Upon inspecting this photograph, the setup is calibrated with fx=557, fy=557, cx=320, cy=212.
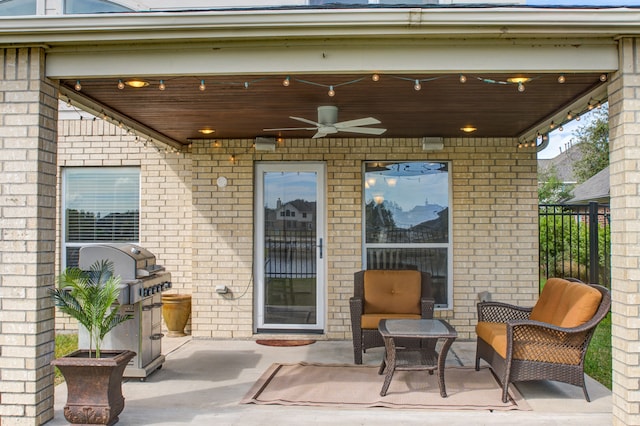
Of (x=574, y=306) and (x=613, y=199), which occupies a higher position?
(x=613, y=199)

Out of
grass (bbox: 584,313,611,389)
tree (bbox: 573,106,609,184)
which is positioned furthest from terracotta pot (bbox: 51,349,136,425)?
tree (bbox: 573,106,609,184)

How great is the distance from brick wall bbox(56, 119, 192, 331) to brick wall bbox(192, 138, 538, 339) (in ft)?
1.20

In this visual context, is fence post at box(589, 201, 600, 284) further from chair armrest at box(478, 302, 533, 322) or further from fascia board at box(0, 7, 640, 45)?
fascia board at box(0, 7, 640, 45)

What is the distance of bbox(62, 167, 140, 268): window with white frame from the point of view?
7695mm

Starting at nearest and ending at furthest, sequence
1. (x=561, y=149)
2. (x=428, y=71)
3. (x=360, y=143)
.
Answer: (x=428, y=71), (x=360, y=143), (x=561, y=149)

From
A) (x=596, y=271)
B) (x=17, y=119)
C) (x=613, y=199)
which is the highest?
(x=17, y=119)

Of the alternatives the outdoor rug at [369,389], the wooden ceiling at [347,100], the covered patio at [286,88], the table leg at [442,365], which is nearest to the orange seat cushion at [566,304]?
the covered patio at [286,88]

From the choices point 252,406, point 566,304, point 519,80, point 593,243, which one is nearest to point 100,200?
point 252,406

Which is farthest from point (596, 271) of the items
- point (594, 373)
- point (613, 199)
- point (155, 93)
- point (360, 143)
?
point (155, 93)

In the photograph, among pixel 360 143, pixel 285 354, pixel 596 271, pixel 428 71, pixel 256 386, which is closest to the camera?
pixel 428 71

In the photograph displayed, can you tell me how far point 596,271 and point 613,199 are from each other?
5312mm

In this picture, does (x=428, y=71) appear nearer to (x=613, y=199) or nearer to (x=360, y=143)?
(x=613, y=199)

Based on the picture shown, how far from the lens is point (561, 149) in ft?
134

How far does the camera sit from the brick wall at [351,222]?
7207mm
